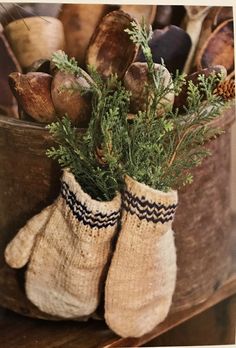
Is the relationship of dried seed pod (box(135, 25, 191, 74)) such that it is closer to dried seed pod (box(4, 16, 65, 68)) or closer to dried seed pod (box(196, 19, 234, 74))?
dried seed pod (box(196, 19, 234, 74))

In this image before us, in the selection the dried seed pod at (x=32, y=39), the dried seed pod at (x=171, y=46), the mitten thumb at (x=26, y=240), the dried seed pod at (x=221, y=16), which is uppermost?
the dried seed pod at (x=221, y=16)

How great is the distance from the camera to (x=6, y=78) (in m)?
0.92

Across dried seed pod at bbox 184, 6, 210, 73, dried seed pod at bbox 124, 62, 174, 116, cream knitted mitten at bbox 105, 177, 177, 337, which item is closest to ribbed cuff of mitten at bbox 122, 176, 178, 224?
cream knitted mitten at bbox 105, 177, 177, 337

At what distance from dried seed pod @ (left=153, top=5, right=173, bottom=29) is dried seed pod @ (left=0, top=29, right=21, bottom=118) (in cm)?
22

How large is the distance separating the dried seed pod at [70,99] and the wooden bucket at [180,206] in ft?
0.15

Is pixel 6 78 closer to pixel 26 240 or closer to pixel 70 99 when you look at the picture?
pixel 70 99

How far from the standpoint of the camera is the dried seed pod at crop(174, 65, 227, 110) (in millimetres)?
930

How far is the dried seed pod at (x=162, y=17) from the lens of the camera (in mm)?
951

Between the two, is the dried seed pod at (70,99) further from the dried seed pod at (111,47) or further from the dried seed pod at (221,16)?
the dried seed pod at (221,16)

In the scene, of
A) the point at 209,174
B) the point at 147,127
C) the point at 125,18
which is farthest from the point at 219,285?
the point at 125,18

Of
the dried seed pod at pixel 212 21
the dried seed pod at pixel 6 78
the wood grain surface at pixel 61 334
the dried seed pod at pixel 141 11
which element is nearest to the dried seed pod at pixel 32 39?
the dried seed pod at pixel 6 78

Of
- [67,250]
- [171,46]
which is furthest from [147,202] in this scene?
[171,46]

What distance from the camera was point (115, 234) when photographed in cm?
93

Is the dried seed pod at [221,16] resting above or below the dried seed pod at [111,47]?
above
